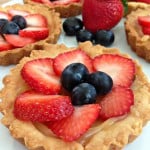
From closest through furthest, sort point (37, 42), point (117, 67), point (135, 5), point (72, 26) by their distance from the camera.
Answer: point (117, 67) → point (37, 42) → point (72, 26) → point (135, 5)

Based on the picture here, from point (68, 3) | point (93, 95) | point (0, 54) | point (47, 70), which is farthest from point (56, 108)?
point (68, 3)

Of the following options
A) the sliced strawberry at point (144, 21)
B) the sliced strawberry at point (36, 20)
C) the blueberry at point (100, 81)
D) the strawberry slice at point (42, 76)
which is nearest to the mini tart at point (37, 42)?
the sliced strawberry at point (36, 20)

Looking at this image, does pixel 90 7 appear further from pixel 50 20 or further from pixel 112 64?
pixel 112 64

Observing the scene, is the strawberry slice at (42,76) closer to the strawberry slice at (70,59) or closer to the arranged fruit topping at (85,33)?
the strawberry slice at (70,59)

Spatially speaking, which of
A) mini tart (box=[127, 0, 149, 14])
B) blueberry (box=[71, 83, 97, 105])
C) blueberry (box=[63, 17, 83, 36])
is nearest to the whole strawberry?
blueberry (box=[63, 17, 83, 36])

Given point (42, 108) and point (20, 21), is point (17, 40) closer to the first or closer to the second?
point (20, 21)

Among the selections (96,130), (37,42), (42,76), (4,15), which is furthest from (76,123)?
(4,15)
